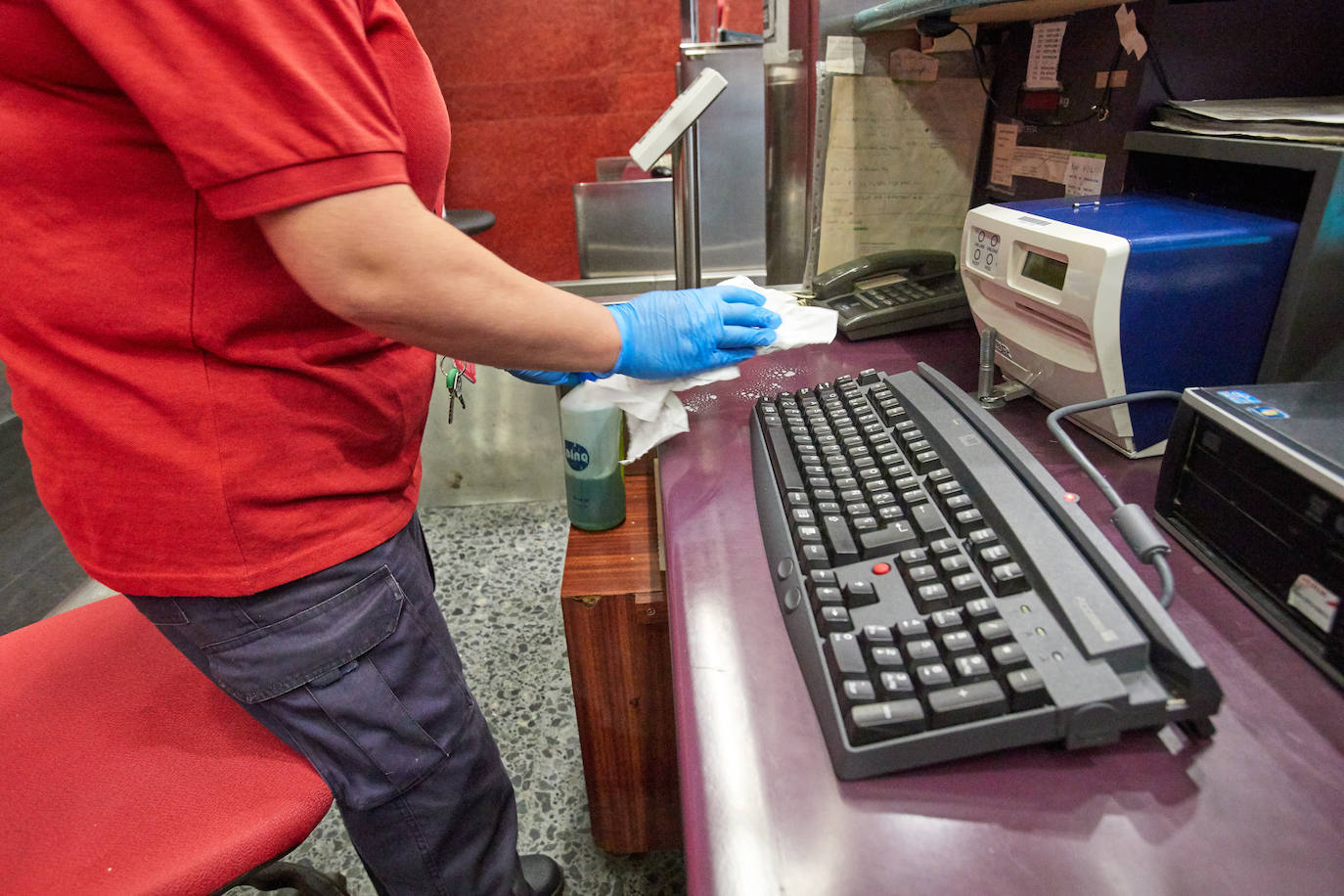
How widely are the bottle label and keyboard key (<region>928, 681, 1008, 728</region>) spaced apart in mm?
668

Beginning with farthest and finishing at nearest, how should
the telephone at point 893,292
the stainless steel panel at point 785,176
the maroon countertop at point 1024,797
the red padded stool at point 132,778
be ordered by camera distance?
the stainless steel panel at point 785,176
the telephone at point 893,292
the red padded stool at point 132,778
the maroon countertop at point 1024,797

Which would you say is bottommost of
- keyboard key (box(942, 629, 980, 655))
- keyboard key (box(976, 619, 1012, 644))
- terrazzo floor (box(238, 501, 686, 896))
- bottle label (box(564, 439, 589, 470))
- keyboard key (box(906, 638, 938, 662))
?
terrazzo floor (box(238, 501, 686, 896))

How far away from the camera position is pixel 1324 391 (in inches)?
23.0

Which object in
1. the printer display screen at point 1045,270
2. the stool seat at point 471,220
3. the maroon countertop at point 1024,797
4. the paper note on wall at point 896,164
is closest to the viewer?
the maroon countertop at point 1024,797

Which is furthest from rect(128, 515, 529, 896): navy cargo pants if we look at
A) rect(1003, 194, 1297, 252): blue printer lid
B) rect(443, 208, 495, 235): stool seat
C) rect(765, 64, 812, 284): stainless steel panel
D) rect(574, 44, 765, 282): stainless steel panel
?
rect(443, 208, 495, 235): stool seat

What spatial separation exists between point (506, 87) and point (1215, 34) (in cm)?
278

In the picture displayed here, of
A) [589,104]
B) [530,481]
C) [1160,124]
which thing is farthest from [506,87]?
[1160,124]

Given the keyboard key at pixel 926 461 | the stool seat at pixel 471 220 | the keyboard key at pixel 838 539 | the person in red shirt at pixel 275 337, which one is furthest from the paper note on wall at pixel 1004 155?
the stool seat at pixel 471 220

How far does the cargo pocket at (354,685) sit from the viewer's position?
66 centimetres

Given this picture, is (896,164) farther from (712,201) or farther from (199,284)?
(199,284)

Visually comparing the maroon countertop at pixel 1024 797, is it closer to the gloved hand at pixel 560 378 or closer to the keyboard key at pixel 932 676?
the keyboard key at pixel 932 676

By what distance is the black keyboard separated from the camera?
42 cm

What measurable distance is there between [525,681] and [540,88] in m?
2.48

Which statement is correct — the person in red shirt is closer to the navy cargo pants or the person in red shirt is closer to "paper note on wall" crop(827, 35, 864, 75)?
the navy cargo pants
